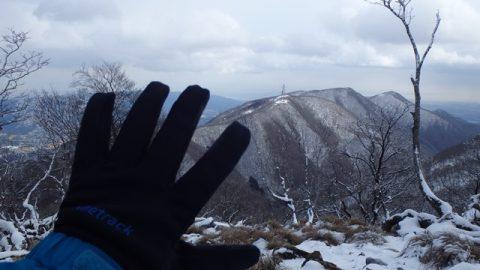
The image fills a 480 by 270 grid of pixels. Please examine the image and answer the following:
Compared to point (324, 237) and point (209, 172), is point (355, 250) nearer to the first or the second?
point (324, 237)

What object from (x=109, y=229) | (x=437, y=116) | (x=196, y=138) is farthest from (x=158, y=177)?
(x=437, y=116)

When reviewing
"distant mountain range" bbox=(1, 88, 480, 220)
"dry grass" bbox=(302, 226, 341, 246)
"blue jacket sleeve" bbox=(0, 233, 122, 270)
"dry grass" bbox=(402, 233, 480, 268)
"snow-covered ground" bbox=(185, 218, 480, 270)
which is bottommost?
"distant mountain range" bbox=(1, 88, 480, 220)

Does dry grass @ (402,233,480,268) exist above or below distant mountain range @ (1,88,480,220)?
above

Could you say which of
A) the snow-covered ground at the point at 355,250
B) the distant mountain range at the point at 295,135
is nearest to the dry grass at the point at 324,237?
the snow-covered ground at the point at 355,250

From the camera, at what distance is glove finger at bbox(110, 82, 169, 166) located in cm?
158

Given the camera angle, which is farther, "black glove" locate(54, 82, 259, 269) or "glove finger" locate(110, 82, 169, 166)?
"glove finger" locate(110, 82, 169, 166)

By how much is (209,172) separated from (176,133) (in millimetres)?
215

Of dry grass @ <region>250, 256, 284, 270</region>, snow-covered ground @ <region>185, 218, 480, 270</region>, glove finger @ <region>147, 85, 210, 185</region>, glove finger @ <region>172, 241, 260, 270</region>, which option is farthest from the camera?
snow-covered ground @ <region>185, 218, 480, 270</region>

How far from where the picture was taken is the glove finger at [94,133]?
160 cm

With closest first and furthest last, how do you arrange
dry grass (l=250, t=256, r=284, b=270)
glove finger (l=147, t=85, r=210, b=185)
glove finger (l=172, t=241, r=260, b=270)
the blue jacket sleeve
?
1. the blue jacket sleeve
2. glove finger (l=172, t=241, r=260, b=270)
3. glove finger (l=147, t=85, r=210, b=185)
4. dry grass (l=250, t=256, r=284, b=270)

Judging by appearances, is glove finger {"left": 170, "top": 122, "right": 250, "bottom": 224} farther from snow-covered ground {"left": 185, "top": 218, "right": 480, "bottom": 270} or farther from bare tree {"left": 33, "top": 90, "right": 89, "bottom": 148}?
bare tree {"left": 33, "top": 90, "right": 89, "bottom": 148}

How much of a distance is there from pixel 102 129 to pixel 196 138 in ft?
249

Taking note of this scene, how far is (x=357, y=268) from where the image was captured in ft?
16.3

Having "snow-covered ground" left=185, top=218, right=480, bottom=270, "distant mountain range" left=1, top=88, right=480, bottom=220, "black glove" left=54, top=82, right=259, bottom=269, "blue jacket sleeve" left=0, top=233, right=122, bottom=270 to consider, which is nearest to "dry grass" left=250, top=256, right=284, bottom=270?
"snow-covered ground" left=185, top=218, right=480, bottom=270
